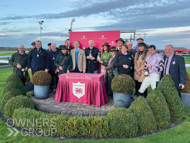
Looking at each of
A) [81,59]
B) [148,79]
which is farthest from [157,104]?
[81,59]

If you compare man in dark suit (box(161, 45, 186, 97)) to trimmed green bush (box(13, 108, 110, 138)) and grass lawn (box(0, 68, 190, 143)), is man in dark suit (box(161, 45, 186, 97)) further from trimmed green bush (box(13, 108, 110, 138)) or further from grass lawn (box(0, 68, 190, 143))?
trimmed green bush (box(13, 108, 110, 138))

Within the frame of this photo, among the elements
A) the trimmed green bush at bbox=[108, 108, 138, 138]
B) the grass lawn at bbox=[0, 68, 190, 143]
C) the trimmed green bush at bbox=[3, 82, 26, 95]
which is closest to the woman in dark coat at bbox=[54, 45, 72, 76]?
the trimmed green bush at bbox=[3, 82, 26, 95]

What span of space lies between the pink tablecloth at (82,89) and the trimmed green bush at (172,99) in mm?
1993

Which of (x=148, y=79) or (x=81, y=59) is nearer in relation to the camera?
(x=148, y=79)

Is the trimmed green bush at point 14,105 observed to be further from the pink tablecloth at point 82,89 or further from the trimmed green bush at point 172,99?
the trimmed green bush at point 172,99

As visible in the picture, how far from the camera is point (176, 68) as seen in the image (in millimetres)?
4555

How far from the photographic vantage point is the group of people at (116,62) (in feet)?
15.6

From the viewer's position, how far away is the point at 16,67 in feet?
20.8

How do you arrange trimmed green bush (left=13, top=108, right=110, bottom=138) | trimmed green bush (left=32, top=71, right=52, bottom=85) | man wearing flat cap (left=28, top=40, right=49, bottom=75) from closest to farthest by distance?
trimmed green bush (left=13, top=108, right=110, bottom=138), trimmed green bush (left=32, top=71, right=52, bottom=85), man wearing flat cap (left=28, top=40, right=49, bottom=75)

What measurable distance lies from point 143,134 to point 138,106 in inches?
27.3

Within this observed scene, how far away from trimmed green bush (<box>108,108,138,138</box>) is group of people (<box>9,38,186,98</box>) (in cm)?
168

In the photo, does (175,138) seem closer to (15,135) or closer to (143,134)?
(143,134)

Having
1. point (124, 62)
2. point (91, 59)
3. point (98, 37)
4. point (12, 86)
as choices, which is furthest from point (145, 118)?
point (98, 37)

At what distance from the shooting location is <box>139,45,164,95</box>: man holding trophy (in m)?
4.83
